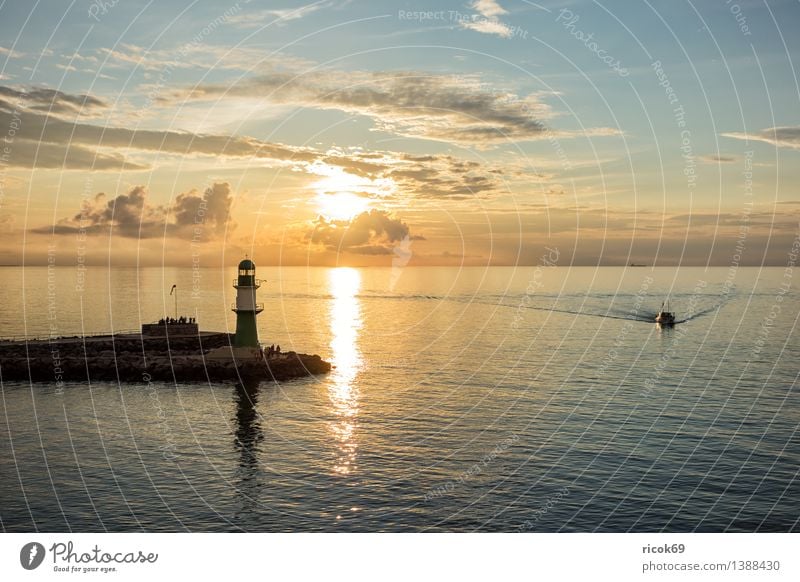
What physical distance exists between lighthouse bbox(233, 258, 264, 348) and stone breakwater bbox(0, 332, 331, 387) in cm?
257

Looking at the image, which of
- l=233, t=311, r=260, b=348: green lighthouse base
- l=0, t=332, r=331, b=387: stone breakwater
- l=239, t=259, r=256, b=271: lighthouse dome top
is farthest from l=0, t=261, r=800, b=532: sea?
l=239, t=259, r=256, b=271: lighthouse dome top

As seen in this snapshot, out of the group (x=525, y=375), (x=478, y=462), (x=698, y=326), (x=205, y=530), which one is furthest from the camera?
(x=698, y=326)

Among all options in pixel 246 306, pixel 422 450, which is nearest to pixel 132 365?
pixel 246 306

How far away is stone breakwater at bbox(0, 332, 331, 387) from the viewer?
84.9 m

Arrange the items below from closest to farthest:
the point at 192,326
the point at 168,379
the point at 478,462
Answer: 1. the point at 478,462
2. the point at 168,379
3. the point at 192,326

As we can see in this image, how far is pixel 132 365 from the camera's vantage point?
8769 centimetres

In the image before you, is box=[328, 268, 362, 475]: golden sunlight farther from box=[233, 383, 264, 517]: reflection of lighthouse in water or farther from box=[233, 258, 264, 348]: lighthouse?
box=[233, 258, 264, 348]: lighthouse

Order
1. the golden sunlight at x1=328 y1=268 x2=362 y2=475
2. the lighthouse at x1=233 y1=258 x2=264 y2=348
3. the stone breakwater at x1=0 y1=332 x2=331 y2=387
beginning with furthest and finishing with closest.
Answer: the lighthouse at x1=233 y1=258 x2=264 y2=348 → the stone breakwater at x1=0 y1=332 x2=331 y2=387 → the golden sunlight at x1=328 y1=268 x2=362 y2=475

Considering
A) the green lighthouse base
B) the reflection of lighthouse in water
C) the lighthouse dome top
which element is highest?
the lighthouse dome top

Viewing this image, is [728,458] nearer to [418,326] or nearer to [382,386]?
[382,386]

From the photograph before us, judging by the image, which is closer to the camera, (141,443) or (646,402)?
(141,443)

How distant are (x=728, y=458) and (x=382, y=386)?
4389 centimetres

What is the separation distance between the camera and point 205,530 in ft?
125
